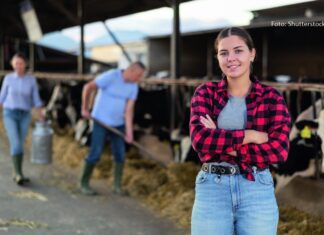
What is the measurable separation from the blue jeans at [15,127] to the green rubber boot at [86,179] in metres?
0.92

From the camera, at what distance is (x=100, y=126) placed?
6219 millimetres

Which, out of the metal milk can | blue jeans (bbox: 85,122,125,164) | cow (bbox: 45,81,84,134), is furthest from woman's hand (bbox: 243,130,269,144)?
cow (bbox: 45,81,84,134)

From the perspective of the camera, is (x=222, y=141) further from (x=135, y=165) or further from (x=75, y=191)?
(x=135, y=165)

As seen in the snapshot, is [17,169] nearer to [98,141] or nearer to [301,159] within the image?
[98,141]

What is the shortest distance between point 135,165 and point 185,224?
2.47 m

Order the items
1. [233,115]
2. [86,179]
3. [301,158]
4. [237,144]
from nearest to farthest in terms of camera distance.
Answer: [237,144] → [233,115] → [301,158] → [86,179]

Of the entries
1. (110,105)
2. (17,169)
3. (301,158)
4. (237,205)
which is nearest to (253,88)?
→ (237,205)

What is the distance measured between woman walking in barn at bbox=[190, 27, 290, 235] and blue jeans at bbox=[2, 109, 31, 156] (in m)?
4.37

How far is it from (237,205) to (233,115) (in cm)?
44

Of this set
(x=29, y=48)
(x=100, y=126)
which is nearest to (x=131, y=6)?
(x=100, y=126)

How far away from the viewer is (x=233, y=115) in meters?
2.66

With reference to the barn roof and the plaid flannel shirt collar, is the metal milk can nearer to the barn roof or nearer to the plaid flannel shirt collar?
the barn roof

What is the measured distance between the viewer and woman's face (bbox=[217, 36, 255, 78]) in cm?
263

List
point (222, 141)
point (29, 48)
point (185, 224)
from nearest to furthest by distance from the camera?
point (222, 141), point (185, 224), point (29, 48)
